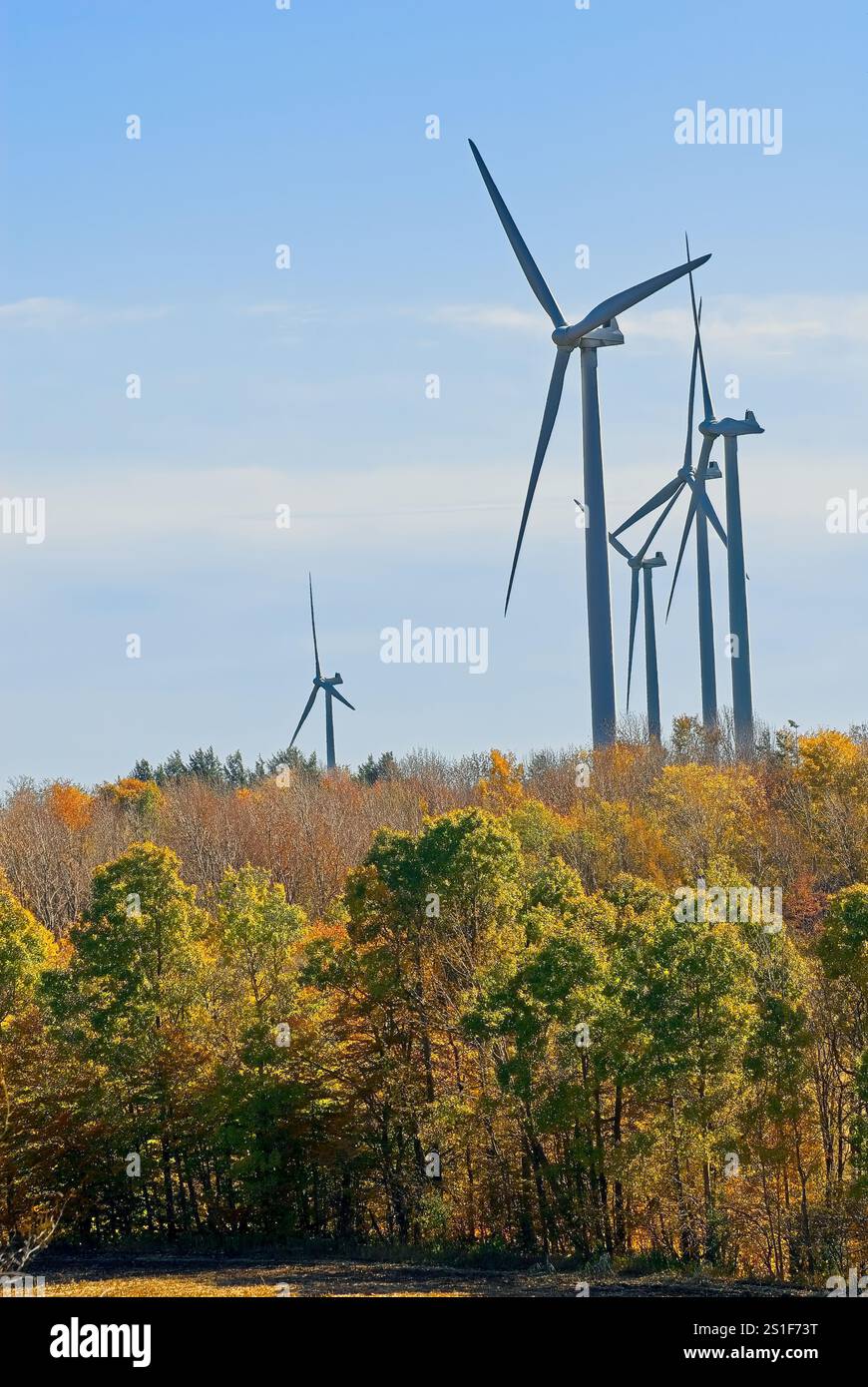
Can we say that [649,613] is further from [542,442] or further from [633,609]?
[542,442]

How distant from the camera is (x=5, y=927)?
2458 inches

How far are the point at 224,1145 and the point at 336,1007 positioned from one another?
6022 millimetres

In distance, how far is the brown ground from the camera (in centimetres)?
4488

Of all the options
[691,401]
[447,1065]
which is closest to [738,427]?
[691,401]

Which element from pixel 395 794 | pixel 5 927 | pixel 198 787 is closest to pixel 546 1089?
pixel 5 927

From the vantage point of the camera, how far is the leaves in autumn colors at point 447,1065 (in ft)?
163

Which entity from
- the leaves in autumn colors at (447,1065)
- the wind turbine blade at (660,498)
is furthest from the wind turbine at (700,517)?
the leaves in autumn colors at (447,1065)

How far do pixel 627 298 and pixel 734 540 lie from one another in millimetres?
24739

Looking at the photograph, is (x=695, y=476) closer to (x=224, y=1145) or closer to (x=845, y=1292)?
(x=224, y=1145)

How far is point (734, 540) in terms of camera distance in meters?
105

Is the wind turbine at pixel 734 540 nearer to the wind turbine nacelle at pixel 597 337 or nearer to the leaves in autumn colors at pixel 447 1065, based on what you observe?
the wind turbine nacelle at pixel 597 337

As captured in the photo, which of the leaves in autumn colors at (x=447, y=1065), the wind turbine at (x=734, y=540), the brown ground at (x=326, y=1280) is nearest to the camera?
the brown ground at (x=326, y=1280)

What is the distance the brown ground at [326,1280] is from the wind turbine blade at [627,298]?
47.2 metres

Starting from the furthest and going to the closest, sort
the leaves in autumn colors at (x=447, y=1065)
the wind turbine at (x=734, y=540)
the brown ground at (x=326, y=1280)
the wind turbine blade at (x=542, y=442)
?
the wind turbine at (x=734, y=540) < the wind turbine blade at (x=542, y=442) < the leaves in autumn colors at (x=447, y=1065) < the brown ground at (x=326, y=1280)
